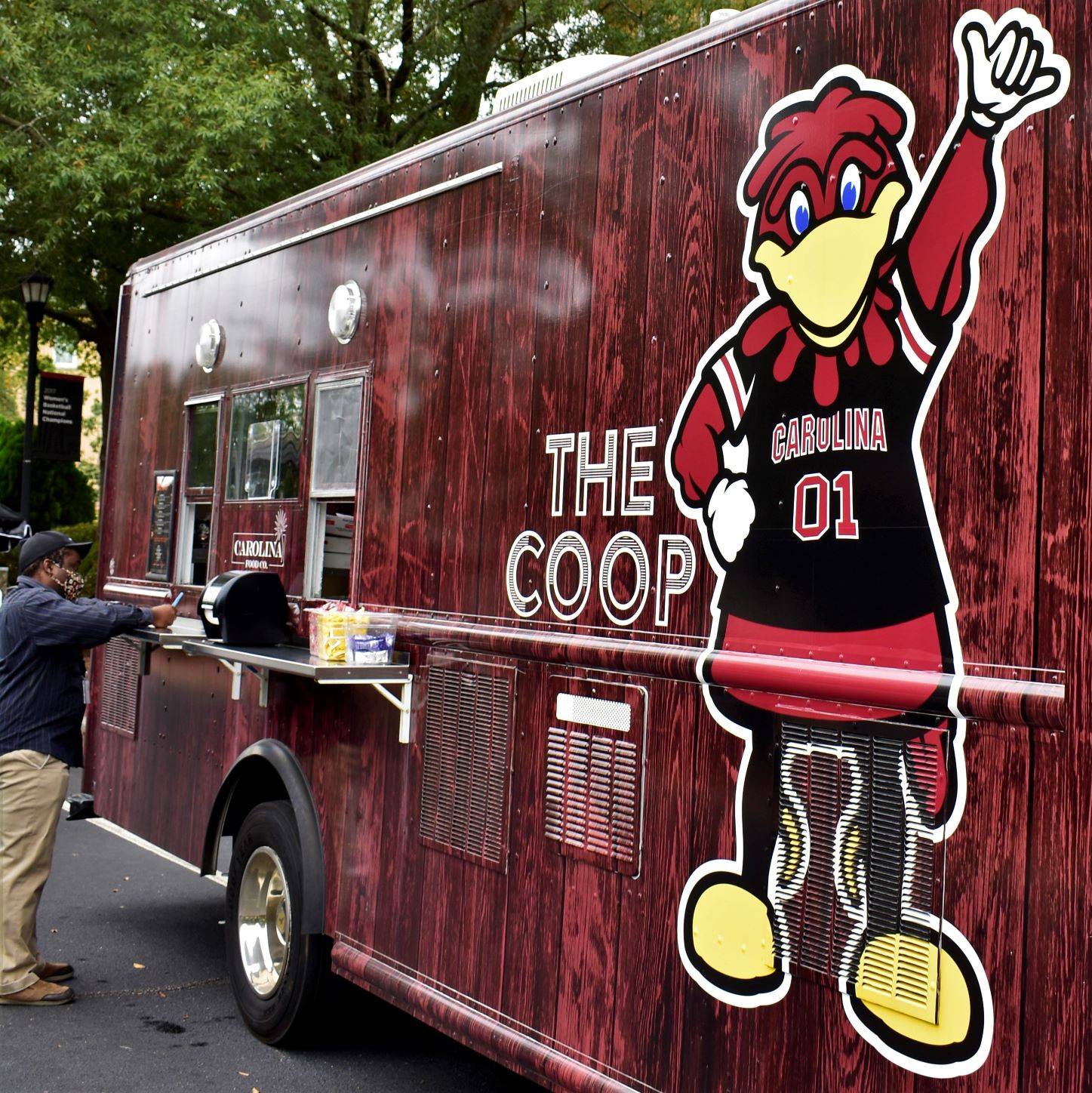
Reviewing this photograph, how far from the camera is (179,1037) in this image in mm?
5336

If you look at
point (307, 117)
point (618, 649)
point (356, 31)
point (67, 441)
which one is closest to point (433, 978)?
point (618, 649)

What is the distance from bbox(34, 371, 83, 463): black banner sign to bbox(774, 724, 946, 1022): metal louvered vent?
16.1 meters

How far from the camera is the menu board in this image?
6633 mm

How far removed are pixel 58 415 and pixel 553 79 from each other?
14.8 m

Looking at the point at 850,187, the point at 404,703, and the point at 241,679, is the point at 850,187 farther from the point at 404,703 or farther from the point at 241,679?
the point at 241,679

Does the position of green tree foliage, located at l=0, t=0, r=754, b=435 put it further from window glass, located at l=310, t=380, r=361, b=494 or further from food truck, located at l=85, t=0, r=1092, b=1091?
food truck, located at l=85, t=0, r=1092, b=1091

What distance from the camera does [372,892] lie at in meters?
4.68

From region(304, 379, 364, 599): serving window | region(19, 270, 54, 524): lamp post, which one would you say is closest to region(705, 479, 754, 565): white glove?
region(304, 379, 364, 599): serving window

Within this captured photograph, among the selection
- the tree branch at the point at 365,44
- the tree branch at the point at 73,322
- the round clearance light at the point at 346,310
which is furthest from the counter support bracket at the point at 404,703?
the tree branch at the point at 73,322

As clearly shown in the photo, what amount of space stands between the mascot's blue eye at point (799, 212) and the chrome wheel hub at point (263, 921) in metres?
3.31

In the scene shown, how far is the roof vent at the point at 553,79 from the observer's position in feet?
13.6

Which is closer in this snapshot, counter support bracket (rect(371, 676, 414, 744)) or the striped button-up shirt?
counter support bracket (rect(371, 676, 414, 744))

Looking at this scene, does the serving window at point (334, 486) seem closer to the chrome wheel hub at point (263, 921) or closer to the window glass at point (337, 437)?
the window glass at point (337, 437)

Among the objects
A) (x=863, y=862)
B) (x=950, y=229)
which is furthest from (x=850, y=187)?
(x=863, y=862)
